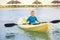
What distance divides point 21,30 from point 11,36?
52.3 inches

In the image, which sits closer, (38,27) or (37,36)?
(37,36)

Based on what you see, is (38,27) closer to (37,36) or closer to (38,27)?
(38,27)

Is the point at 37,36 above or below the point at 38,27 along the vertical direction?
below

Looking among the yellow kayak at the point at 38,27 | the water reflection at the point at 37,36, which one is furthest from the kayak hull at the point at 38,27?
the water reflection at the point at 37,36

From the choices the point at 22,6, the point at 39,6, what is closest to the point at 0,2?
the point at 22,6

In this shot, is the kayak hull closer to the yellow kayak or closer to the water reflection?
the yellow kayak

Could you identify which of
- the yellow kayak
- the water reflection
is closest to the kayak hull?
the yellow kayak

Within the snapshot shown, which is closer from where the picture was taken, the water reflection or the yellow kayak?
the water reflection

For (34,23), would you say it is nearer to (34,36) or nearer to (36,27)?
(36,27)

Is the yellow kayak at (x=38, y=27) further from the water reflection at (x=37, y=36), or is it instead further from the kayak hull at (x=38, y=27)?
the water reflection at (x=37, y=36)

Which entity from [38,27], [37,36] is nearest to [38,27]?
[38,27]

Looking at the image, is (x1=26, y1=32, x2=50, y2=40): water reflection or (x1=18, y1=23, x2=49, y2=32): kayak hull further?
(x1=18, y1=23, x2=49, y2=32): kayak hull

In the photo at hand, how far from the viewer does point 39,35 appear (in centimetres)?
922

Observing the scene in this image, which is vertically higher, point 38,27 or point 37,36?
point 38,27
